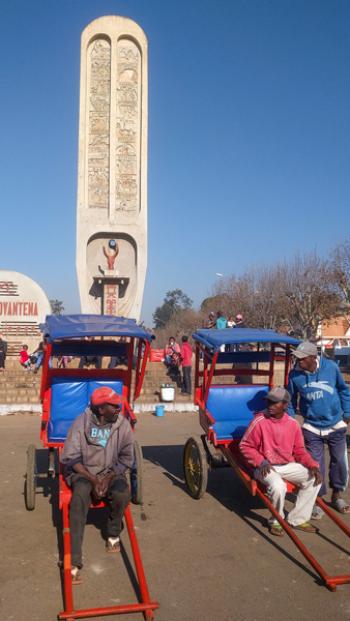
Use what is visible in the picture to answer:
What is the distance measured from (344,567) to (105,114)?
2191 centimetres

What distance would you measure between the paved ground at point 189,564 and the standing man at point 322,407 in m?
0.64

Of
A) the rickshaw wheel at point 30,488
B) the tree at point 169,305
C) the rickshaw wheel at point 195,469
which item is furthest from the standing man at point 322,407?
the tree at point 169,305

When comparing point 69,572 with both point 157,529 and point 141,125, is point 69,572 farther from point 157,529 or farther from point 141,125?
point 141,125

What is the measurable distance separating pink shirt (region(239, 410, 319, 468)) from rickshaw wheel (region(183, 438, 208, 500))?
0.88 metres

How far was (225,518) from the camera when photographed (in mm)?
5824

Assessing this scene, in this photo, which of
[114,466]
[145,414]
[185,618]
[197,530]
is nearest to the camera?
[185,618]

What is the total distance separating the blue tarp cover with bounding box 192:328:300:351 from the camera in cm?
673

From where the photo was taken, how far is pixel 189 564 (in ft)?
15.3

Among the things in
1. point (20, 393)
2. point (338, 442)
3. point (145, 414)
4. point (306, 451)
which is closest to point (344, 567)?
point (306, 451)

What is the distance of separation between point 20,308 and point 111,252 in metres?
4.37

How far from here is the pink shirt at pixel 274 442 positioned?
216 inches

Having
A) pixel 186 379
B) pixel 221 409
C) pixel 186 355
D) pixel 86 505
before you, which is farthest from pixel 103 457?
pixel 186 355

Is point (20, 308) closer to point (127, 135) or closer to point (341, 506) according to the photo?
point (127, 135)

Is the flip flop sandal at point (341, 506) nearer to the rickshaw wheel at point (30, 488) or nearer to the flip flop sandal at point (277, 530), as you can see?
the flip flop sandal at point (277, 530)
